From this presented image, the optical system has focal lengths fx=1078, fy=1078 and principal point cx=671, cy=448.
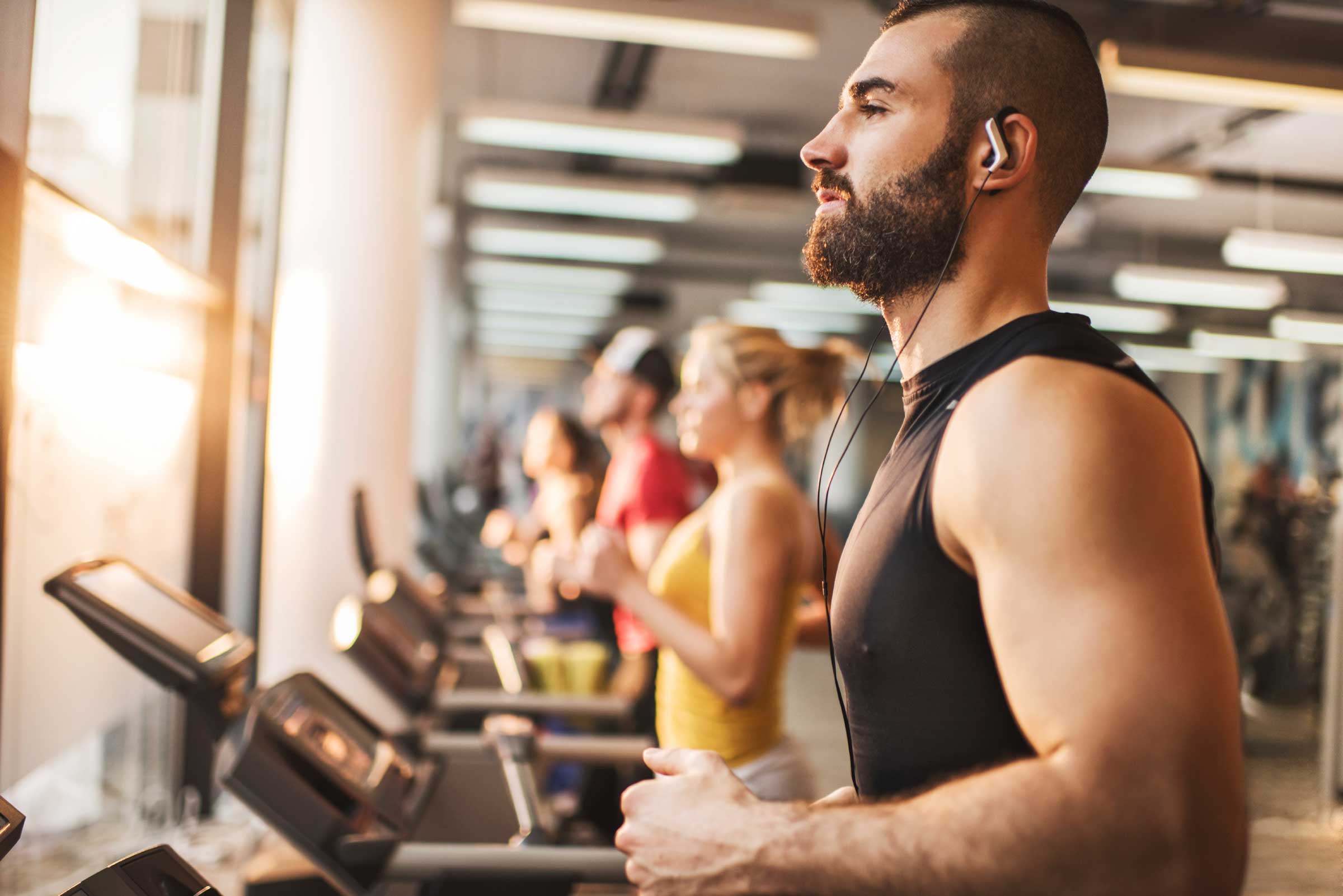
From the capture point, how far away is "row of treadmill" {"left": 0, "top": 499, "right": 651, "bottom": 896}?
1.29 metres

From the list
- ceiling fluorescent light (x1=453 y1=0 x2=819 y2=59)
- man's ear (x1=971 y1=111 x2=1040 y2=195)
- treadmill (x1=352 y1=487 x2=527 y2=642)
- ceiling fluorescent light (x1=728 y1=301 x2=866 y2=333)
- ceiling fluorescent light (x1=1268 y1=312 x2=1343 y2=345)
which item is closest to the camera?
man's ear (x1=971 y1=111 x2=1040 y2=195)

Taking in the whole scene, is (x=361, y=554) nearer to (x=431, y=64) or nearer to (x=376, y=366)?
(x=376, y=366)

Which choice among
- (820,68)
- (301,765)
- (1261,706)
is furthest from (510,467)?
(301,765)

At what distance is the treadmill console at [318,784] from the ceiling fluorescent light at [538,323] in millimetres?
12162

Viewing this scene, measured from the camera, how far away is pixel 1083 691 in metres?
0.72

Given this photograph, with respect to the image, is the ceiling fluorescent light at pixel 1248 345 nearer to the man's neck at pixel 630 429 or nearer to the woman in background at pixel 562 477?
the woman in background at pixel 562 477

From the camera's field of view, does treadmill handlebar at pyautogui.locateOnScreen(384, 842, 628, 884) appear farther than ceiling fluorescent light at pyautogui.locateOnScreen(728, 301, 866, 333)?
No

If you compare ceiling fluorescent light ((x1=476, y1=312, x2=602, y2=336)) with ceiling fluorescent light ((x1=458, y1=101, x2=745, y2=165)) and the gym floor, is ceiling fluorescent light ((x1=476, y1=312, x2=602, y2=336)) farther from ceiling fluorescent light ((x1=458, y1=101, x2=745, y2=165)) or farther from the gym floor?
ceiling fluorescent light ((x1=458, y1=101, x2=745, y2=165))

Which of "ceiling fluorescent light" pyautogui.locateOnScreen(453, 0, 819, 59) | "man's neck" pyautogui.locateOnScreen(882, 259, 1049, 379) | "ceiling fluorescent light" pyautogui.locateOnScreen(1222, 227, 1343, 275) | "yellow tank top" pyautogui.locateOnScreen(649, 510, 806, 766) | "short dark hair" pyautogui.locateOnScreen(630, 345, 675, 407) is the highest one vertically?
"ceiling fluorescent light" pyautogui.locateOnScreen(453, 0, 819, 59)

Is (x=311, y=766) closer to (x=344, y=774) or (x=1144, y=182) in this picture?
(x=344, y=774)

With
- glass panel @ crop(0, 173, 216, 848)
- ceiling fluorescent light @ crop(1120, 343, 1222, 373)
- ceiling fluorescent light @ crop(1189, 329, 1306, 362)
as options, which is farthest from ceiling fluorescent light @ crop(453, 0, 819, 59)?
ceiling fluorescent light @ crop(1120, 343, 1222, 373)

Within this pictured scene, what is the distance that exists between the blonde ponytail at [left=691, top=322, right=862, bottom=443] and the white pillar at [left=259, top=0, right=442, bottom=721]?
1.40 meters

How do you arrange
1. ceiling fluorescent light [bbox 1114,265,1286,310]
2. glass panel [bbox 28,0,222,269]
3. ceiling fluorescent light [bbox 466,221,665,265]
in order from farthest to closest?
ceiling fluorescent light [bbox 466,221,665,265]
ceiling fluorescent light [bbox 1114,265,1286,310]
glass panel [bbox 28,0,222,269]

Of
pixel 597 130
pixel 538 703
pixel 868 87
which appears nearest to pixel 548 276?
pixel 597 130
